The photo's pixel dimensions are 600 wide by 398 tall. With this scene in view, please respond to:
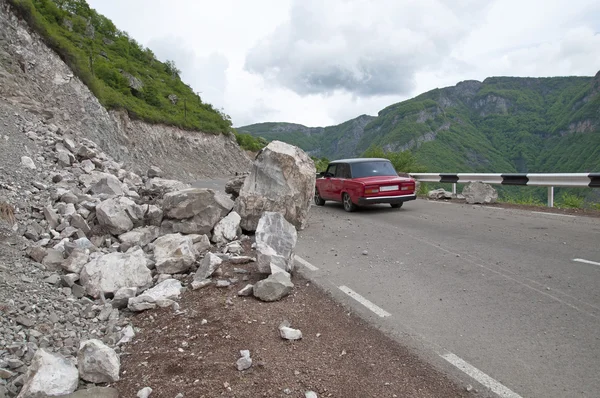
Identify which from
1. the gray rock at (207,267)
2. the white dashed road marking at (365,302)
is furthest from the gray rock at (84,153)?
the white dashed road marking at (365,302)

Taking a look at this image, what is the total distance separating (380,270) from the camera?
18.9 ft

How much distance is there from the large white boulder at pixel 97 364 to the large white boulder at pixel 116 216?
12.6 feet

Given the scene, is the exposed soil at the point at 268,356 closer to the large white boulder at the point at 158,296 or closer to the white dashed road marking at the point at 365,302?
the large white boulder at the point at 158,296

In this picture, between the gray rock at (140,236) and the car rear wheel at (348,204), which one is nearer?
the gray rock at (140,236)

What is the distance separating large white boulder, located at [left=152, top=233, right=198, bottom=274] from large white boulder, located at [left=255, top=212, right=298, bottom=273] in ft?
3.48

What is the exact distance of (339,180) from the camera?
12.6 metres

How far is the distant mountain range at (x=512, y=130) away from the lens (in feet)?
351

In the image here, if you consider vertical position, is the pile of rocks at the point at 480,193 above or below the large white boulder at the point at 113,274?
above

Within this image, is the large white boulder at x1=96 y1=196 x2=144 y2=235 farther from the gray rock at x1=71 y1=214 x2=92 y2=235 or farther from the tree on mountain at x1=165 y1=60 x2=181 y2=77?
the tree on mountain at x1=165 y1=60 x2=181 y2=77

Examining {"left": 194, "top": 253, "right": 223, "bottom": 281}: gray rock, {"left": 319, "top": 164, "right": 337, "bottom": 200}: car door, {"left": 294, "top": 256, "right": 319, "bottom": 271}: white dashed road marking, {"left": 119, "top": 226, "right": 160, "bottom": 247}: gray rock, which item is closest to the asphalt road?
{"left": 294, "top": 256, "right": 319, "bottom": 271}: white dashed road marking

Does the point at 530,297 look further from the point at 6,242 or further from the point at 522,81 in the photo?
the point at 522,81

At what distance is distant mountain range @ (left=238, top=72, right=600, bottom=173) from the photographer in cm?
10706

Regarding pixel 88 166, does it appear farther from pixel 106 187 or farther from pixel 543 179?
pixel 543 179

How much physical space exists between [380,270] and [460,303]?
1.48 meters
